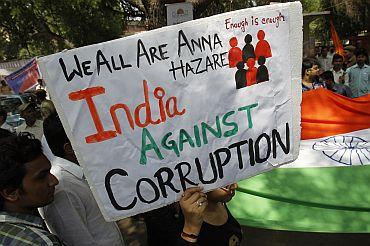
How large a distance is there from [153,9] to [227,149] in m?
4.12

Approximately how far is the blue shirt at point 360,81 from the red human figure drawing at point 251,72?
5707 millimetres

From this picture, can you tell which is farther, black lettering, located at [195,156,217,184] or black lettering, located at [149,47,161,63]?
black lettering, located at [195,156,217,184]

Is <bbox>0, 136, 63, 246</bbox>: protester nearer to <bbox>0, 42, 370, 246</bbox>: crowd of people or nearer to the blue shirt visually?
<bbox>0, 42, 370, 246</bbox>: crowd of people

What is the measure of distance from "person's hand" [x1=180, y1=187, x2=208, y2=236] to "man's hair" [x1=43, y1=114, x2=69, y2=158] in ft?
2.56

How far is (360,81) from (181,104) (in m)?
6.15

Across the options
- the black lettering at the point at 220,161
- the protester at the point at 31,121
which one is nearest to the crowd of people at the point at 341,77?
the protester at the point at 31,121

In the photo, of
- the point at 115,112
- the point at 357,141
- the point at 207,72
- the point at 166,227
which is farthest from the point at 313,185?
the point at 115,112

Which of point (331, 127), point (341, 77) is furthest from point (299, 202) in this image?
point (341, 77)

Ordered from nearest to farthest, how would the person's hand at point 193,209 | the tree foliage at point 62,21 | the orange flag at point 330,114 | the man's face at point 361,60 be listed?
the person's hand at point 193,209, the orange flag at point 330,114, the man's face at point 361,60, the tree foliage at point 62,21

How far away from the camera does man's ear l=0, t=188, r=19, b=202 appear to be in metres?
1.53

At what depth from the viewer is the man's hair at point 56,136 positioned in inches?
84.1

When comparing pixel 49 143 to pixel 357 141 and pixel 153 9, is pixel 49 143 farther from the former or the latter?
pixel 153 9

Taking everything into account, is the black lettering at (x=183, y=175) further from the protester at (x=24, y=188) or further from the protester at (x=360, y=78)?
the protester at (x=360, y=78)

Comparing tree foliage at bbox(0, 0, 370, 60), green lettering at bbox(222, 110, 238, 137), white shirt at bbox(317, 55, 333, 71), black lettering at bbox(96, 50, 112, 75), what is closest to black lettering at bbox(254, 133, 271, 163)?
green lettering at bbox(222, 110, 238, 137)
